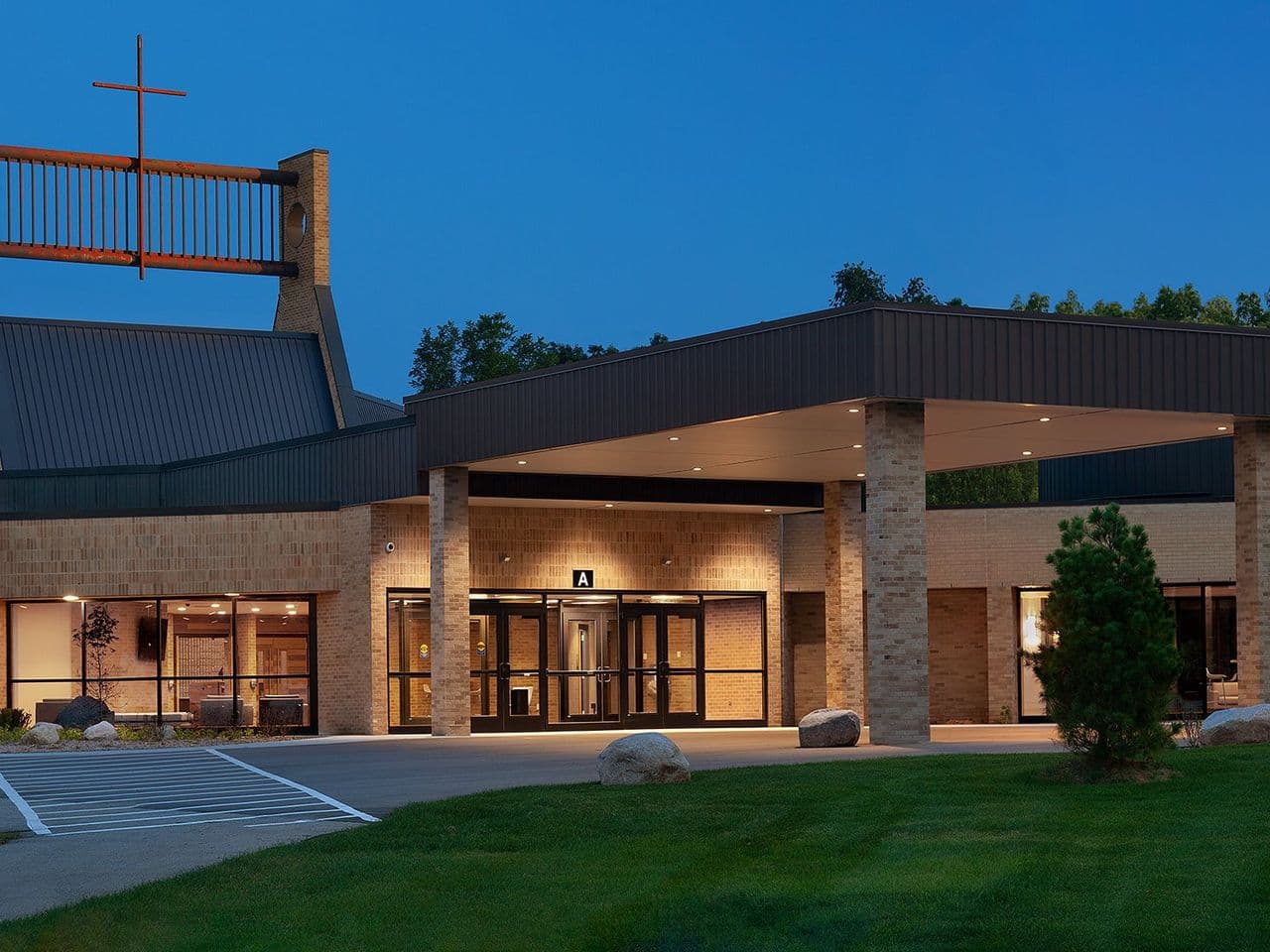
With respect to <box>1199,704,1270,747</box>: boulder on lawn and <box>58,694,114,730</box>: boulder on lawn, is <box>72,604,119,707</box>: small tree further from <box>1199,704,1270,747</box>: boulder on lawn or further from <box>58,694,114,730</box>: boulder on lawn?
<box>1199,704,1270,747</box>: boulder on lawn

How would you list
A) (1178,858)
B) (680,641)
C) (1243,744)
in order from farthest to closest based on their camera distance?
(680,641)
(1243,744)
(1178,858)

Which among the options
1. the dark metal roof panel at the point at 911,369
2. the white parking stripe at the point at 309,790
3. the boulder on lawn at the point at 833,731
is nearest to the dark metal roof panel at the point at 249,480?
the dark metal roof panel at the point at 911,369

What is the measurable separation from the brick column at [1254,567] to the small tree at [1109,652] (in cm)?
956

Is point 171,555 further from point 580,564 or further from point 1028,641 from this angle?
point 1028,641

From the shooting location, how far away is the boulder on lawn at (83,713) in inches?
1358

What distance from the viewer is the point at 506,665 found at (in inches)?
1394

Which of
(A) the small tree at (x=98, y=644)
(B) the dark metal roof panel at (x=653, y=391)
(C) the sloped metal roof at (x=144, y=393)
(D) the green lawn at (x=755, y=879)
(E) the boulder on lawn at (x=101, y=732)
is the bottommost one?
(E) the boulder on lawn at (x=101, y=732)

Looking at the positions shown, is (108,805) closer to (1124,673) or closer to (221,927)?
(221,927)

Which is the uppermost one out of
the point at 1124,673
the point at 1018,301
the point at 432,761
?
the point at 1018,301

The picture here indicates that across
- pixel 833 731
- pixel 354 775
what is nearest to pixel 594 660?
pixel 833 731

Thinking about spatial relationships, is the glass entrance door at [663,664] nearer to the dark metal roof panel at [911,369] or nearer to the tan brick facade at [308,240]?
the dark metal roof panel at [911,369]

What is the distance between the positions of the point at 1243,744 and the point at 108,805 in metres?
12.8

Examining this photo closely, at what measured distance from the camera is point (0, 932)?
38.3ft

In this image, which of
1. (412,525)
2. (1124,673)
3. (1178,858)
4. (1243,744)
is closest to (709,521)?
(412,525)
